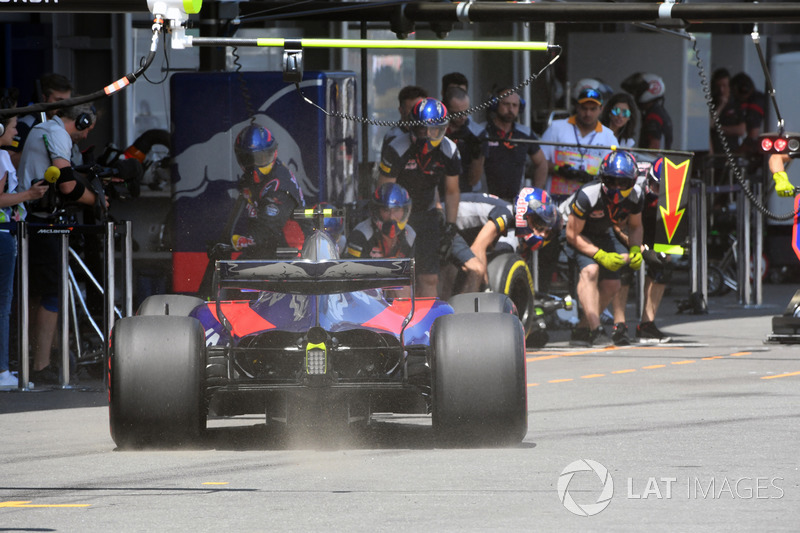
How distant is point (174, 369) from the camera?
8.45m

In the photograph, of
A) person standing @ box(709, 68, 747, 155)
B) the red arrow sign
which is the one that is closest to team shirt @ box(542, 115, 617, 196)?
→ the red arrow sign

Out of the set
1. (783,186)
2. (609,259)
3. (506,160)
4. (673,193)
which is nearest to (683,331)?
(673,193)

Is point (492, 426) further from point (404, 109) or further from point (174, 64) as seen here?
point (174, 64)

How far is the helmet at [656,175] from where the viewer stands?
51.4ft

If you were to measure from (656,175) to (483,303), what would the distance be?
6735 mm

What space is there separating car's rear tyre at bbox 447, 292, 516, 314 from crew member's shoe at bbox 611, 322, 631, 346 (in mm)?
5668

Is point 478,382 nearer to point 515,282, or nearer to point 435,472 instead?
point 435,472

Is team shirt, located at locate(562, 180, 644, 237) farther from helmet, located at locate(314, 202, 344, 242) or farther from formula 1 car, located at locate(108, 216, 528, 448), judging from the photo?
formula 1 car, located at locate(108, 216, 528, 448)

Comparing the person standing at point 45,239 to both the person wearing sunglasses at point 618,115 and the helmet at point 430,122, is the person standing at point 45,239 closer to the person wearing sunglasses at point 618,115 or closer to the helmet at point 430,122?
the helmet at point 430,122

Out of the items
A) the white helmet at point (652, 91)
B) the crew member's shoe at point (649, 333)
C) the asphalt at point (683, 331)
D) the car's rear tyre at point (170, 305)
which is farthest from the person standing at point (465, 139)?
the white helmet at point (652, 91)

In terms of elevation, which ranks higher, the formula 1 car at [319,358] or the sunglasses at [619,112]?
the sunglasses at [619,112]

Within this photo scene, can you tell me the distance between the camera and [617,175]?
14.3 metres

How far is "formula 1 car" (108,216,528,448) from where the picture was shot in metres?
8.45

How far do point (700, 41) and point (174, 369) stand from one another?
15.6 meters
